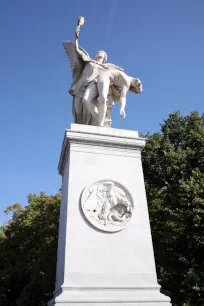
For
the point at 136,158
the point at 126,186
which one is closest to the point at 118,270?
the point at 126,186

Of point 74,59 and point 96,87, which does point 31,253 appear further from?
point 96,87

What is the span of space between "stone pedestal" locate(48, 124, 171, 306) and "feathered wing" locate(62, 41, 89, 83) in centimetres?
257

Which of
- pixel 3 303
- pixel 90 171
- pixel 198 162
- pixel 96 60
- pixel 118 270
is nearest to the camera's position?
pixel 118 270

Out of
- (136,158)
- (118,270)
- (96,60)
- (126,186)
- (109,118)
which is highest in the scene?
(96,60)

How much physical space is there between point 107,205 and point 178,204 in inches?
477

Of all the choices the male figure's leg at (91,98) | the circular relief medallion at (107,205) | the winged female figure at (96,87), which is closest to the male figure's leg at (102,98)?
the winged female figure at (96,87)

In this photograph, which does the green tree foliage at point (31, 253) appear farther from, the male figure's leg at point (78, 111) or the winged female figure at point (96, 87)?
the winged female figure at point (96, 87)

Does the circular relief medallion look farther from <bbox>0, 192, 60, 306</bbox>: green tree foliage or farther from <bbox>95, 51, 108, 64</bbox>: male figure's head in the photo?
<bbox>0, 192, 60, 306</bbox>: green tree foliage

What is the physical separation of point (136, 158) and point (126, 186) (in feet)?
2.97

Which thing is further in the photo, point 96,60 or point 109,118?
point 96,60

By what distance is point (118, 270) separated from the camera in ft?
17.1

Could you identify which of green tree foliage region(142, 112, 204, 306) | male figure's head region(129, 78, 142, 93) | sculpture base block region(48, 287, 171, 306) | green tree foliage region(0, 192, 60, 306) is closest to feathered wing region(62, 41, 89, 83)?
male figure's head region(129, 78, 142, 93)

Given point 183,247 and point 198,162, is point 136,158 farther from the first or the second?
point 198,162

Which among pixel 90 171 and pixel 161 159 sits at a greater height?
pixel 161 159
